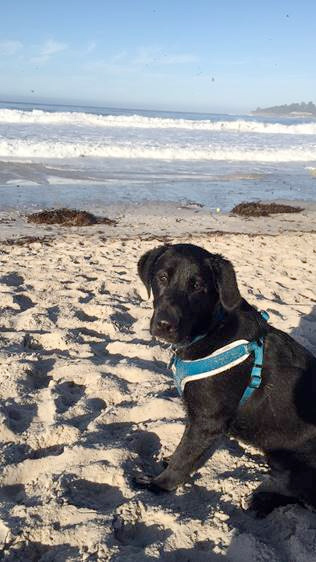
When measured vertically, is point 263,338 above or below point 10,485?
above

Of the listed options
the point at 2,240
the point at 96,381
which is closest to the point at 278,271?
the point at 96,381

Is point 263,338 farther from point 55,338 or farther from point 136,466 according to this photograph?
point 55,338

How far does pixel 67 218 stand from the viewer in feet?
34.7

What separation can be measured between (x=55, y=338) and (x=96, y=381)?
3.06 feet

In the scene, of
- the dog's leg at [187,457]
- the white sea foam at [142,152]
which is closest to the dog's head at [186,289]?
the dog's leg at [187,457]

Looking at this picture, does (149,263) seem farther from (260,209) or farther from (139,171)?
(139,171)

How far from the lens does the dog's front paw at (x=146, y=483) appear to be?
3016 millimetres

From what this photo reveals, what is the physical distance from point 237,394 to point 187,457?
0.50 meters

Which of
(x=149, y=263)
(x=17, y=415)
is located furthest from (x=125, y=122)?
(x=17, y=415)

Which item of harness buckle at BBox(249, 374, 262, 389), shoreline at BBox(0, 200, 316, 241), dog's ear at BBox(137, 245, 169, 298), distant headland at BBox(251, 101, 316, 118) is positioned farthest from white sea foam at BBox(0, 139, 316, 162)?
distant headland at BBox(251, 101, 316, 118)

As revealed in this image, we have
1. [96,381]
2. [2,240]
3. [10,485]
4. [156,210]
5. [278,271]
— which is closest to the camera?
[10,485]

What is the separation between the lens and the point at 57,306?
5762mm

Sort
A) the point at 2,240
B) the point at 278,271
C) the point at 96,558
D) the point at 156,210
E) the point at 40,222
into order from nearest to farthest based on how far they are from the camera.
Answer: the point at 96,558, the point at 278,271, the point at 2,240, the point at 40,222, the point at 156,210

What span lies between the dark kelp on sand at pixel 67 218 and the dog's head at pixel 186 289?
7279 mm
